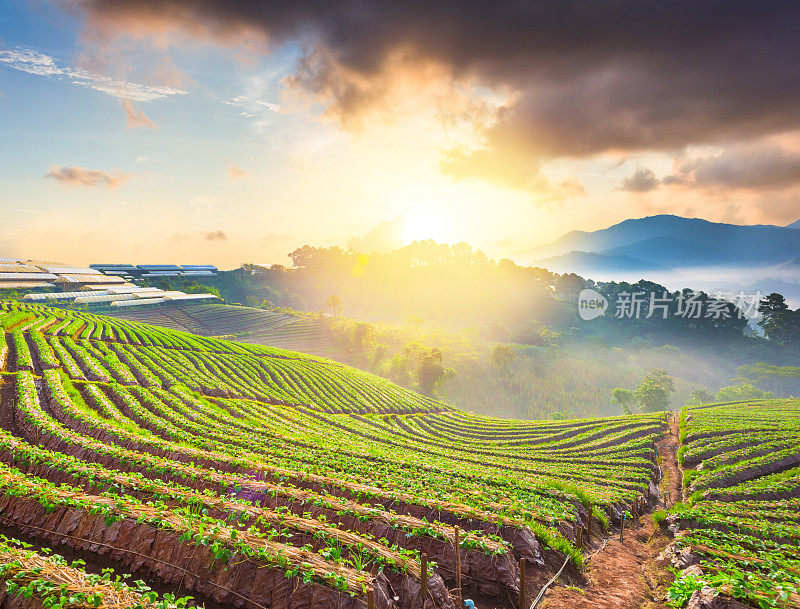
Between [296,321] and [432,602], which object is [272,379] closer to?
[432,602]

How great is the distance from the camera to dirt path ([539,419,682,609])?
1177cm

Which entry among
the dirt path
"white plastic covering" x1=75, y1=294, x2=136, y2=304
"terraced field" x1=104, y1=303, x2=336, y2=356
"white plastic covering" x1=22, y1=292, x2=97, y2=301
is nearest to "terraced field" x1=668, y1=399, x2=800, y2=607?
the dirt path

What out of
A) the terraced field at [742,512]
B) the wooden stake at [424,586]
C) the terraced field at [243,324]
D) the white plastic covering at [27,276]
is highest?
the white plastic covering at [27,276]

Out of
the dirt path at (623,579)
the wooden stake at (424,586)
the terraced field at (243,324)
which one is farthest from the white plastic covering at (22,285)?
the dirt path at (623,579)

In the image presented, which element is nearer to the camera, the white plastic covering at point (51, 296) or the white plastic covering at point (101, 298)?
the white plastic covering at point (51, 296)

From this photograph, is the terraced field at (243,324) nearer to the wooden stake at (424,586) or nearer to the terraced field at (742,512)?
the terraced field at (742,512)

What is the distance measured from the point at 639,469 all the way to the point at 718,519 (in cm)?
1838

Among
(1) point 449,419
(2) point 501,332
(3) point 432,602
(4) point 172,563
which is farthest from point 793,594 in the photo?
(2) point 501,332

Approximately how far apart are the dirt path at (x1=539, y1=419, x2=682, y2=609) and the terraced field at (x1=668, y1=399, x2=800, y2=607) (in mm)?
1529

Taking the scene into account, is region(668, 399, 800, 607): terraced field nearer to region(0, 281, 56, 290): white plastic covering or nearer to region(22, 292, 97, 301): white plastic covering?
region(22, 292, 97, 301): white plastic covering

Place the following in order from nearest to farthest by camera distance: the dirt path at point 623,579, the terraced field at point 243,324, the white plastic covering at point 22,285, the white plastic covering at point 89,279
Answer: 1. the dirt path at point 623,579
2. the terraced field at point 243,324
3. the white plastic covering at point 22,285
4. the white plastic covering at point 89,279

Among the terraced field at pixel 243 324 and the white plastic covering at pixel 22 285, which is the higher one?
the white plastic covering at pixel 22 285

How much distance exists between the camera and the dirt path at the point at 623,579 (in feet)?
38.6

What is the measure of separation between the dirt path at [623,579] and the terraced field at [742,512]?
153 centimetres
